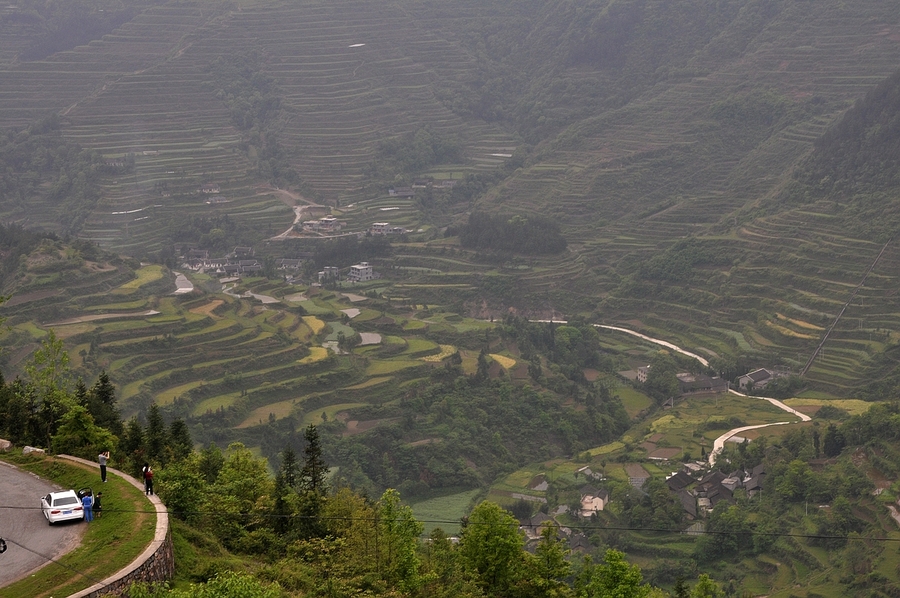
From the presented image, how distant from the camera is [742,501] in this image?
37.0m

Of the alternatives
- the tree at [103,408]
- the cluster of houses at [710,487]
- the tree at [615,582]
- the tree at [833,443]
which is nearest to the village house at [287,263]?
the cluster of houses at [710,487]

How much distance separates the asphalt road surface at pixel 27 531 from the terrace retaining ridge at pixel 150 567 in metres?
1.14

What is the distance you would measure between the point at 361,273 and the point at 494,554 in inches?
1870

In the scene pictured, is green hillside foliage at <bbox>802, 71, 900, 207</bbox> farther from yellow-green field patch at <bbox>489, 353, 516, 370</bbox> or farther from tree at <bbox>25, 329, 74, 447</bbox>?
tree at <bbox>25, 329, 74, 447</bbox>

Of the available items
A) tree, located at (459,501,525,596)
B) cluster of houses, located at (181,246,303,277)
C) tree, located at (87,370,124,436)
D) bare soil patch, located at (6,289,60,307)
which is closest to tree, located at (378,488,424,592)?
tree, located at (459,501,525,596)

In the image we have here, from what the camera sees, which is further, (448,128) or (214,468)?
(448,128)

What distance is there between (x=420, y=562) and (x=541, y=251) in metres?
48.4

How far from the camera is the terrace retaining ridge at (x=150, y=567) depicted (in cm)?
1419

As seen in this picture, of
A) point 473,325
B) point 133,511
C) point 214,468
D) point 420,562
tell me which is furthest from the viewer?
point 473,325

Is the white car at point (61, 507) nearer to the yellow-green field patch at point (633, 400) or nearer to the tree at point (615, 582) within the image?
the tree at point (615, 582)

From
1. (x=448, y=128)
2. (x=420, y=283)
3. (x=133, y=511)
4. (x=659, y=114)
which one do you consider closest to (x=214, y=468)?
(x=133, y=511)

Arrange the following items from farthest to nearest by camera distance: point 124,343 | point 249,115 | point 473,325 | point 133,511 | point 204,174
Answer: point 249,115
point 204,174
point 473,325
point 124,343
point 133,511

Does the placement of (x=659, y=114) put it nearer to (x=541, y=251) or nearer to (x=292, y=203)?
(x=541, y=251)

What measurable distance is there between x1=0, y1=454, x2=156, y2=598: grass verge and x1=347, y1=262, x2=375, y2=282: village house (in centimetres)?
4927
